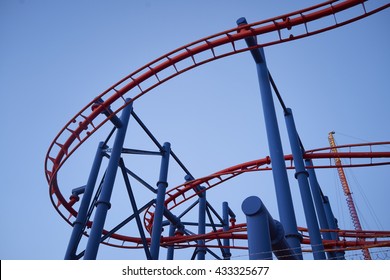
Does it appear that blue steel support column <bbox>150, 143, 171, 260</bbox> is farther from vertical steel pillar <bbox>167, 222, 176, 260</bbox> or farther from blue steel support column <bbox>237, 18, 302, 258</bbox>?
blue steel support column <bbox>237, 18, 302, 258</bbox>

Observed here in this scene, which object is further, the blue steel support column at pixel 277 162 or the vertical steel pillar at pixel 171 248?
the vertical steel pillar at pixel 171 248

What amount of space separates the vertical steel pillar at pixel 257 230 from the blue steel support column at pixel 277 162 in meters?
2.30

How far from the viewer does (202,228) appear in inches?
459

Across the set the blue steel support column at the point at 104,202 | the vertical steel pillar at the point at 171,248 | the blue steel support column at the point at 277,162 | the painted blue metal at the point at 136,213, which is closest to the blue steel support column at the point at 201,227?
the vertical steel pillar at the point at 171,248

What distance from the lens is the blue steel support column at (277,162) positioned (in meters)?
6.10

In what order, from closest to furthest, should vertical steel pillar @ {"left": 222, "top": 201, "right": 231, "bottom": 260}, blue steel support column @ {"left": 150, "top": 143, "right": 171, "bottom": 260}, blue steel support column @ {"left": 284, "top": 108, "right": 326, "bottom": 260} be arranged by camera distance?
1. blue steel support column @ {"left": 284, "top": 108, "right": 326, "bottom": 260}
2. blue steel support column @ {"left": 150, "top": 143, "right": 171, "bottom": 260}
3. vertical steel pillar @ {"left": 222, "top": 201, "right": 231, "bottom": 260}

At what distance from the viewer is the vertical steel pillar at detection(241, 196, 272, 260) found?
3125mm

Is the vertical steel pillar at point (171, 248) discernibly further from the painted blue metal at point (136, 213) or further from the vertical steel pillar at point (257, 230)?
the vertical steel pillar at point (257, 230)

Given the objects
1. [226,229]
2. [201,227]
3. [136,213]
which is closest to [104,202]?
[136,213]

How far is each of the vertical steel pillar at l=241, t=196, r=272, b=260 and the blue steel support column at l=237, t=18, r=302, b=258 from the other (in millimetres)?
2295

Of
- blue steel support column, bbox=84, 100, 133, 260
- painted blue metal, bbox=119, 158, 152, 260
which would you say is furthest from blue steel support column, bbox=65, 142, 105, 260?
blue steel support column, bbox=84, 100, 133, 260

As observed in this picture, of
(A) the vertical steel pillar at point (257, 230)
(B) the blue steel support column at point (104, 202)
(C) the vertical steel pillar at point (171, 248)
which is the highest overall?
(C) the vertical steel pillar at point (171, 248)

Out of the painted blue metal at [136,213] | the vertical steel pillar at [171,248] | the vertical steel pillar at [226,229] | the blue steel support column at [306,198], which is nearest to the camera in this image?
the blue steel support column at [306,198]
